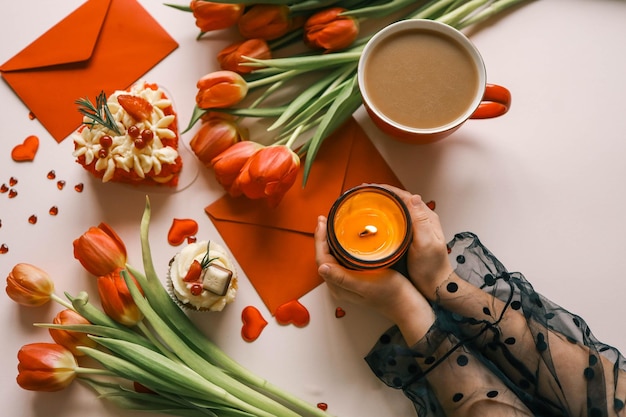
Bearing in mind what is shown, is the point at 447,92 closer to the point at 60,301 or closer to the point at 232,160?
the point at 232,160

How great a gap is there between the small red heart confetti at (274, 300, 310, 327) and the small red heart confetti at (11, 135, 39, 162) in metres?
0.51

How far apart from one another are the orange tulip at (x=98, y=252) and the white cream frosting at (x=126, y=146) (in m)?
0.09

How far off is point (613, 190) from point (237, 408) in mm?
730

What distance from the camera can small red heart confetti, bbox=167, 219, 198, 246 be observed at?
0.98 metres

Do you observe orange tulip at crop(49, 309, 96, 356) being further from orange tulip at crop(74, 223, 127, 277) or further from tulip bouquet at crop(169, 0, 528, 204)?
tulip bouquet at crop(169, 0, 528, 204)

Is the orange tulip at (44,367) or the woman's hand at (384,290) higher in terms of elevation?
the orange tulip at (44,367)

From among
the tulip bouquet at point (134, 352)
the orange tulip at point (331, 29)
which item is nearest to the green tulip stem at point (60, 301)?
the tulip bouquet at point (134, 352)

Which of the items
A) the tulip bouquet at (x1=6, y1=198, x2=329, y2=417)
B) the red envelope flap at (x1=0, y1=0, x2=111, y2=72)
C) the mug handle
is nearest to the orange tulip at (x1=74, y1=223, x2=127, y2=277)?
the tulip bouquet at (x1=6, y1=198, x2=329, y2=417)

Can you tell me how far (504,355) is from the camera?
897 millimetres

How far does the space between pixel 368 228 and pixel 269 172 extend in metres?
0.17

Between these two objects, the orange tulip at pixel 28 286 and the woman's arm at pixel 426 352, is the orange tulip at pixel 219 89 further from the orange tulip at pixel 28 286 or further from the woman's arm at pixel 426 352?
the orange tulip at pixel 28 286

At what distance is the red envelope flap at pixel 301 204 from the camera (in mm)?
983

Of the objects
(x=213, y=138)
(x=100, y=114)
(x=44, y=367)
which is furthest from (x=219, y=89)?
(x=44, y=367)

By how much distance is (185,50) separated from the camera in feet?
3.34
